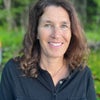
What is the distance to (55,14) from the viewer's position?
140 inches

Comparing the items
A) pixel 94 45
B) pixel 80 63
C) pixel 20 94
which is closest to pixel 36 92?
pixel 20 94

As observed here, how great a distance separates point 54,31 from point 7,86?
2.08 feet

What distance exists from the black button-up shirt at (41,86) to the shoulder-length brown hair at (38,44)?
0.22 feet

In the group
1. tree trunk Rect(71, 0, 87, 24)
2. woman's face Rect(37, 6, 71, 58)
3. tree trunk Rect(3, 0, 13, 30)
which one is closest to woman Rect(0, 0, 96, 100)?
woman's face Rect(37, 6, 71, 58)

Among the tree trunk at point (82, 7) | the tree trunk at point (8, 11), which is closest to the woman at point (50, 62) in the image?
the tree trunk at point (8, 11)

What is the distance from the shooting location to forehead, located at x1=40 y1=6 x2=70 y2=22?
355 cm

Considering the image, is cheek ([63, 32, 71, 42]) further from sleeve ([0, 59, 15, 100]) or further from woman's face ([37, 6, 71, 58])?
sleeve ([0, 59, 15, 100])

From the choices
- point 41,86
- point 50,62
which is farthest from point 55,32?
point 41,86

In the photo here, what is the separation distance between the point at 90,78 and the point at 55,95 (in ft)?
1.25

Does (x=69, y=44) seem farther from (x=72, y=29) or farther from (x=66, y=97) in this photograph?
(x=66, y=97)

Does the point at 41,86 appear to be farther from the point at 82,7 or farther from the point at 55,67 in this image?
the point at 82,7

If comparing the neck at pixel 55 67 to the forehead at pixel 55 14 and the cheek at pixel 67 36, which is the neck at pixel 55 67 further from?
the forehead at pixel 55 14

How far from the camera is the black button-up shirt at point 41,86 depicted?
3676 millimetres

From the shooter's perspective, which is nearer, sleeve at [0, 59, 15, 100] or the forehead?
the forehead
